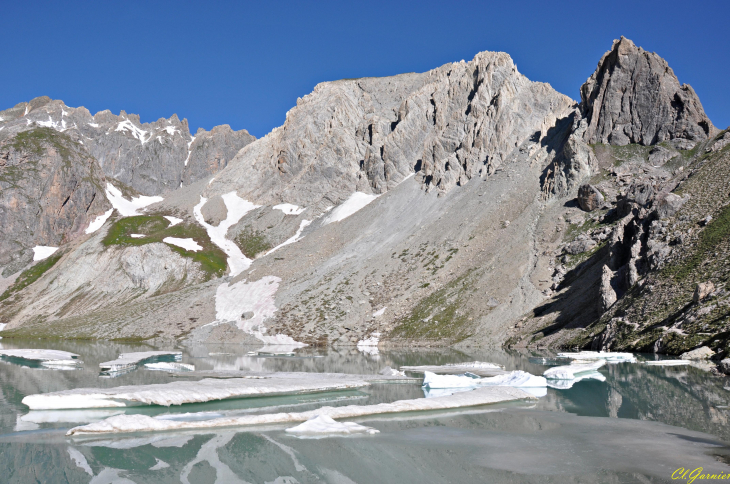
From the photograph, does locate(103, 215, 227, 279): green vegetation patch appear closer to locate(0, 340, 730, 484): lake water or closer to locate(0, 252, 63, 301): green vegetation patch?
locate(0, 252, 63, 301): green vegetation patch

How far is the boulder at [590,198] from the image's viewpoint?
95.1m

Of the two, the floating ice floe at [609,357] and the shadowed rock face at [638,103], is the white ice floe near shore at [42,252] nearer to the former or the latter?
the shadowed rock face at [638,103]

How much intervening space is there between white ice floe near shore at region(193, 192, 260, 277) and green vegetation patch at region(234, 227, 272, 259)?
1.69 m

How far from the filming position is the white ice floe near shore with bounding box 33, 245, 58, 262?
6730 inches

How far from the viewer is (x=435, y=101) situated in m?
163

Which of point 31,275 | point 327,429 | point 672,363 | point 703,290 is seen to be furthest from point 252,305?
point 327,429

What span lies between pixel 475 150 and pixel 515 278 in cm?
5585

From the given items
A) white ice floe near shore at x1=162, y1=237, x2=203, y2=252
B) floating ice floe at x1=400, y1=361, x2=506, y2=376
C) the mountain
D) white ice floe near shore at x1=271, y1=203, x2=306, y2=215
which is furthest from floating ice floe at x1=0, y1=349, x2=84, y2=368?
white ice floe near shore at x1=271, y1=203, x2=306, y2=215

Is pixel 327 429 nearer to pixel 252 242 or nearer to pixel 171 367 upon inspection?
pixel 171 367

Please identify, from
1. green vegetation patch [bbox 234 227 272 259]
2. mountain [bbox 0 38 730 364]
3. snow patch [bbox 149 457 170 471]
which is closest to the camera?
snow patch [bbox 149 457 170 471]

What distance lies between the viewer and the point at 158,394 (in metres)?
27.3

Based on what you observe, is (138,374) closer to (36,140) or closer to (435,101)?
(435,101)

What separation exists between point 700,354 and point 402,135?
12858 cm

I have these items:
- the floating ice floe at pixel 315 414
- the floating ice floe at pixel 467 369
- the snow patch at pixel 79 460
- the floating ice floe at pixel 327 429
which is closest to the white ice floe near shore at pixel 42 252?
the floating ice floe at pixel 467 369
